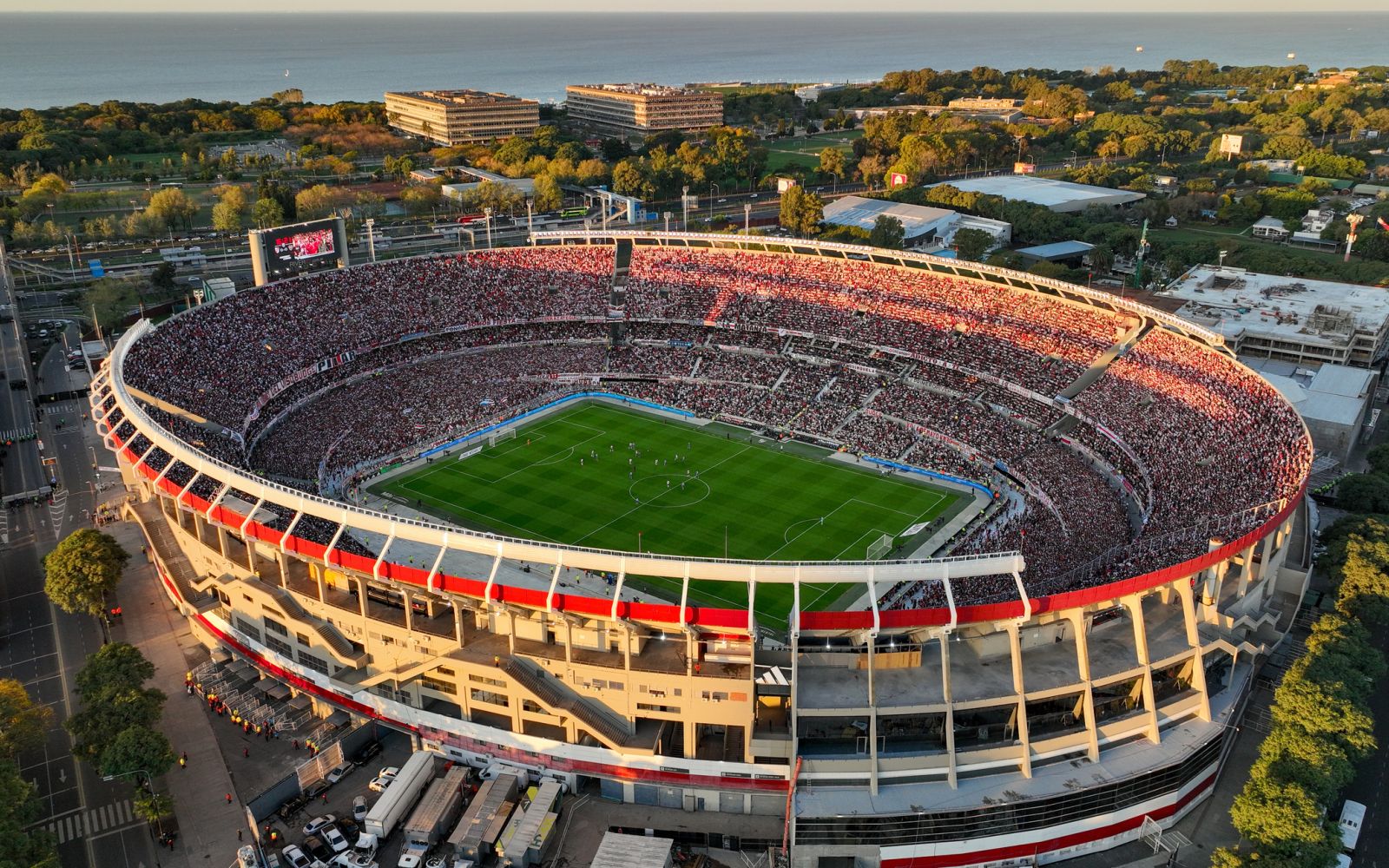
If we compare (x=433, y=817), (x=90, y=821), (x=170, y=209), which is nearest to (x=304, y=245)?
(x=170, y=209)

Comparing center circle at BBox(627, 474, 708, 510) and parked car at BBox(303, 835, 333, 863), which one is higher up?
center circle at BBox(627, 474, 708, 510)

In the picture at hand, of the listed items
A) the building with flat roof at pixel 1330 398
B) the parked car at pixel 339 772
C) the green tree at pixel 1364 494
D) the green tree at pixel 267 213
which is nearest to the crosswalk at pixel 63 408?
the green tree at pixel 267 213

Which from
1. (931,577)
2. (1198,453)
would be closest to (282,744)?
(931,577)

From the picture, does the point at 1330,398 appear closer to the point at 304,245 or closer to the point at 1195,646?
the point at 1195,646

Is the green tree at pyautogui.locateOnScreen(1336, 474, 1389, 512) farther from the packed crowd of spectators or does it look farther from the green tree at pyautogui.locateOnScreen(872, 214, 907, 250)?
the green tree at pyautogui.locateOnScreen(872, 214, 907, 250)

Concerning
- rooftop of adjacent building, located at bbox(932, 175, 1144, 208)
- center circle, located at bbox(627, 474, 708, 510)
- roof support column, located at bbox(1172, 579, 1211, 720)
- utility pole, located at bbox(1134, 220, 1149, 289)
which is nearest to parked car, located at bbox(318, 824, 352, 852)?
center circle, located at bbox(627, 474, 708, 510)

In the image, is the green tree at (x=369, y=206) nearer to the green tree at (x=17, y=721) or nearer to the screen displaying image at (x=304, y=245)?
the screen displaying image at (x=304, y=245)
